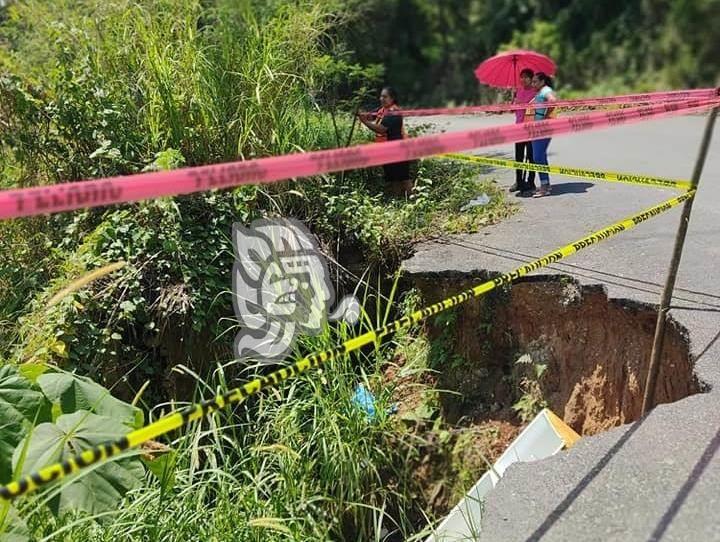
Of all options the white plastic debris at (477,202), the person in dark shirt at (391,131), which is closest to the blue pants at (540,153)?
the white plastic debris at (477,202)

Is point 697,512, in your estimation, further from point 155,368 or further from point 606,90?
point 606,90

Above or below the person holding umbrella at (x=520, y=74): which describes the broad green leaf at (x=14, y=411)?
below

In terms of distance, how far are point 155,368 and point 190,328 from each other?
1.21ft

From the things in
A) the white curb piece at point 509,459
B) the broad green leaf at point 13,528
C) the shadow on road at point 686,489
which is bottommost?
the white curb piece at point 509,459

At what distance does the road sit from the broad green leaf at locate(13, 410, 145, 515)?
4.34 feet

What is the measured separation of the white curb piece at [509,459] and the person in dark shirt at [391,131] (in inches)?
117

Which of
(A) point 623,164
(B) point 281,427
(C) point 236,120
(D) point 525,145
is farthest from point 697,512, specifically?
(A) point 623,164

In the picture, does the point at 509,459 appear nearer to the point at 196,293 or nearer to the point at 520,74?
the point at 196,293

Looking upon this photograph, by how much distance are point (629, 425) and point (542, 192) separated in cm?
376

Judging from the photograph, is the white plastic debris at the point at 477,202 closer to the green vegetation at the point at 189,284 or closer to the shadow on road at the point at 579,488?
the green vegetation at the point at 189,284

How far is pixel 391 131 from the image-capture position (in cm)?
596

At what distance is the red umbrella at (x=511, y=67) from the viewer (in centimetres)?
637

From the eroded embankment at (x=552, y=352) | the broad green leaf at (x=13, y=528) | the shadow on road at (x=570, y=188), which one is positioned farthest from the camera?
the shadow on road at (x=570, y=188)

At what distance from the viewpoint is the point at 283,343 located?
4004 millimetres
